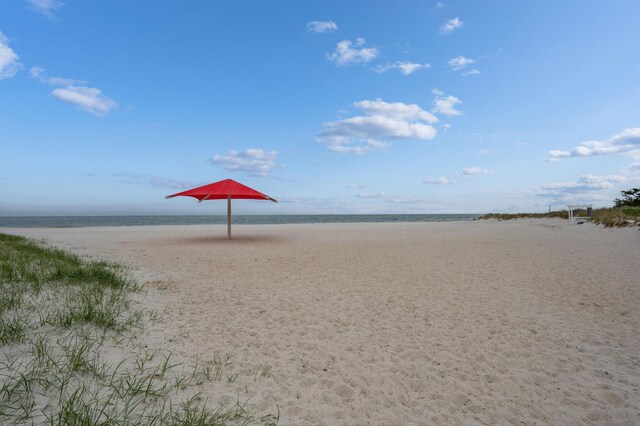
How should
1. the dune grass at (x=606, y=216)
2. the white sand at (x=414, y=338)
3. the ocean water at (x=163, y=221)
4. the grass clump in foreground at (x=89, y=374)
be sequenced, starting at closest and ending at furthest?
the grass clump in foreground at (x=89, y=374), the white sand at (x=414, y=338), the dune grass at (x=606, y=216), the ocean water at (x=163, y=221)

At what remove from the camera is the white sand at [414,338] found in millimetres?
2912

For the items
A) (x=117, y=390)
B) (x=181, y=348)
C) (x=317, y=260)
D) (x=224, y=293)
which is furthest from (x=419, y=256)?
(x=117, y=390)

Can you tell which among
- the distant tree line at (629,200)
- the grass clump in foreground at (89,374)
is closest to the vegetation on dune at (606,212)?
the distant tree line at (629,200)

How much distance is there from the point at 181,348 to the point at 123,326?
84cm

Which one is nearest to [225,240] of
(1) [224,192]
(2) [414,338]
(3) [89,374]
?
(1) [224,192]

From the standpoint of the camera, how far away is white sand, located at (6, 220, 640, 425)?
115 inches

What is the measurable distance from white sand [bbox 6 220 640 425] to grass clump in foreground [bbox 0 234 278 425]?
0.22m

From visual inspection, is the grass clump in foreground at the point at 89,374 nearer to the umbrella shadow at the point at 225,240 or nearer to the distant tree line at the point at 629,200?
the umbrella shadow at the point at 225,240

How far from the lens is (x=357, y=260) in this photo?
392 inches

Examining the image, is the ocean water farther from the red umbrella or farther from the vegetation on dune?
the red umbrella

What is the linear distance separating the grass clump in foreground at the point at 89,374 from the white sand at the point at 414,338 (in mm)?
220

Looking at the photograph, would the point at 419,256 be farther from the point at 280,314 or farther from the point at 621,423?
the point at 621,423

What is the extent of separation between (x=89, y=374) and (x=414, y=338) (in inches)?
132

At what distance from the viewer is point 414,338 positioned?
423 centimetres
